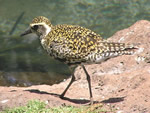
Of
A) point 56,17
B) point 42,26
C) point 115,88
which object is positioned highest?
point 56,17

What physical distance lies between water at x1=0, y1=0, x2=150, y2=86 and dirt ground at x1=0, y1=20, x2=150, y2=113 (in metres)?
3.44

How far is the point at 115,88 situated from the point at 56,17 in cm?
885

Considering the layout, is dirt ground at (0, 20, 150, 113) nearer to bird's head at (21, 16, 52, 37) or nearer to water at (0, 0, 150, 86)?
bird's head at (21, 16, 52, 37)

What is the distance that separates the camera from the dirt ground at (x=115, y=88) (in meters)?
6.77

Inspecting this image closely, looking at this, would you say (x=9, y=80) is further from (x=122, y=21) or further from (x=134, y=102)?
(x=122, y=21)

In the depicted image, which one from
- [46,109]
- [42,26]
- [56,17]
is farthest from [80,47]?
[56,17]

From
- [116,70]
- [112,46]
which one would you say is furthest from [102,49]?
[116,70]

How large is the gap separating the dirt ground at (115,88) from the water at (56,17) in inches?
136

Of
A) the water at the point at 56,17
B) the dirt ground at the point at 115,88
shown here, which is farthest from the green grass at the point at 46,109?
the water at the point at 56,17

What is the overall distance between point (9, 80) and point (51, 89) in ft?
6.84

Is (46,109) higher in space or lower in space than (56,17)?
lower

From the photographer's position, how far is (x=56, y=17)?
1612 centimetres

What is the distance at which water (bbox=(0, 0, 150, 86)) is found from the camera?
519 inches

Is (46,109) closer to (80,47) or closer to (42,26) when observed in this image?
(80,47)
